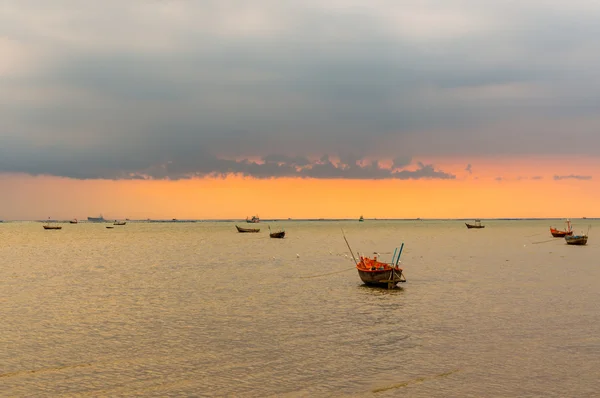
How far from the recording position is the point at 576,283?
53.5m

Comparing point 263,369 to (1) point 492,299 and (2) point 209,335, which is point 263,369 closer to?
(2) point 209,335

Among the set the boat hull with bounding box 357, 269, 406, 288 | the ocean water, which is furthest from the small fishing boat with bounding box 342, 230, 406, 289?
the ocean water

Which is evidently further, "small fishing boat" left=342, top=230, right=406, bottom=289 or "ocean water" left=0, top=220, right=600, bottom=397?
"small fishing boat" left=342, top=230, right=406, bottom=289

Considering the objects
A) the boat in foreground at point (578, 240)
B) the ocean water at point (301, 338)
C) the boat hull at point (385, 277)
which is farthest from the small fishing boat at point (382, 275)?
the boat in foreground at point (578, 240)

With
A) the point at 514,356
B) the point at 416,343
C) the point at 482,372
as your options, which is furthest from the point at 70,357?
the point at 514,356

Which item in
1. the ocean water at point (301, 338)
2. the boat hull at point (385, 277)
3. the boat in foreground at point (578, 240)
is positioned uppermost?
the boat in foreground at point (578, 240)

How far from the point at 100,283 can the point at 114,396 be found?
39.9 meters

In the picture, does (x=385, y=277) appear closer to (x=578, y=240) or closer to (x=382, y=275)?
(x=382, y=275)

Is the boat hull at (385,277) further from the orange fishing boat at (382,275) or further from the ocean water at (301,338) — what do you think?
the ocean water at (301,338)

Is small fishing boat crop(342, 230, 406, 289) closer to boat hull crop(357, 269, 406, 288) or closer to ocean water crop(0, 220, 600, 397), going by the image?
boat hull crop(357, 269, 406, 288)

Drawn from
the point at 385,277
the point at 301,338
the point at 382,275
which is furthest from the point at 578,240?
the point at 301,338

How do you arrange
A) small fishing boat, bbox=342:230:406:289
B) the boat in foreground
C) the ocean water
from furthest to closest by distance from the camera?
the boat in foreground < small fishing boat, bbox=342:230:406:289 < the ocean water

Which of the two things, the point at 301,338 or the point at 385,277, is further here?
the point at 385,277

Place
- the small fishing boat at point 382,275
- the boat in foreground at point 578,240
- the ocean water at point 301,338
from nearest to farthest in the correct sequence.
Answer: the ocean water at point 301,338 < the small fishing boat at point 382,275 < the boat in foreground at point 578,240
